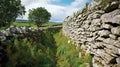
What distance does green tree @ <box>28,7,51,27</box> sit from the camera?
7775cm

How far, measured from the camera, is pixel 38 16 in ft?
259

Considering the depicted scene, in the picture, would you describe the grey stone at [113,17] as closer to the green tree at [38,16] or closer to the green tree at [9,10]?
the green tree at [9,10]

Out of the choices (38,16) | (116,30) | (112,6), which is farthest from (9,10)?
(116,30)

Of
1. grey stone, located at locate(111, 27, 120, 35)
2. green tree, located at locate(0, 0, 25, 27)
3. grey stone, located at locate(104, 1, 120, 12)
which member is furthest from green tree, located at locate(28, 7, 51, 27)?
grey stone, located at locate(111, 27, 120, 35)

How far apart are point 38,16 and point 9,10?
107ft

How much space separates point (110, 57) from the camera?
19.1ft

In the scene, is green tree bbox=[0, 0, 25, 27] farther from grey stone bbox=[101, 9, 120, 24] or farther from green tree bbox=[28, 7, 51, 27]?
grey stone bbox=[101, 9, 120, 24]

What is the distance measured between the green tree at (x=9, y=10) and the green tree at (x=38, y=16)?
28.1m

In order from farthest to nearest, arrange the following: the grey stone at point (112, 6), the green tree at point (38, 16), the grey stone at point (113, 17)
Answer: the green tree at point (38, 16) < the grey stone at point (112, 6) < the grey stone at point (113, 17)

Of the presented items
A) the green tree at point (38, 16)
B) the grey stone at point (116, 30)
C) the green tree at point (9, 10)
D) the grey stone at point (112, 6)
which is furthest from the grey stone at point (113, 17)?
the green tree at point (38, 16)

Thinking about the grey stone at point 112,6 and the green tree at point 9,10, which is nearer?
the grey stone at point 112,6

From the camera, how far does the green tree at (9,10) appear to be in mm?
44131

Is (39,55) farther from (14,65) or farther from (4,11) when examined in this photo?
(4,11)

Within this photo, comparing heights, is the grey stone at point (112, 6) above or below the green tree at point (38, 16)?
above
